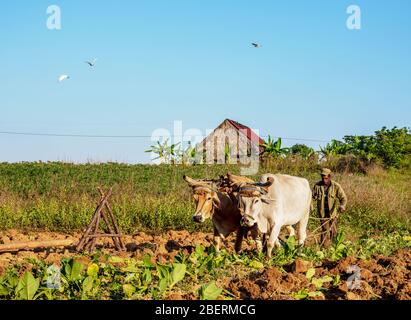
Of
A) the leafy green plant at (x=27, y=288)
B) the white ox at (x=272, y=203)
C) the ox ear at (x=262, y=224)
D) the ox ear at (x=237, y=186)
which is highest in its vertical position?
the ox ear at (x=237, y=186)

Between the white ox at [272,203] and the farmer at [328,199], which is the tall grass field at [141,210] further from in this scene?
the white ox at [272,203]

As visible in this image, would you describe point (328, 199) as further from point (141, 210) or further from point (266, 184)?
point (141, 210)

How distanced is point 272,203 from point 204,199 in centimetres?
99

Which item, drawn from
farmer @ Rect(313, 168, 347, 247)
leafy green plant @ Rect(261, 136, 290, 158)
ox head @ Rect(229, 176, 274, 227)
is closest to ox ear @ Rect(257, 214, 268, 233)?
ox head @ Rect(229, 176, 274, 227)

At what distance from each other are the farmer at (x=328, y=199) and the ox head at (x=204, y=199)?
2.53m

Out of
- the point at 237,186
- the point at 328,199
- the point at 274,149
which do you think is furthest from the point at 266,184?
the point at 274,149

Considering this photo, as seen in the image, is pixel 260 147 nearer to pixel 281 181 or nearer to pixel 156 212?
pixel 156 212

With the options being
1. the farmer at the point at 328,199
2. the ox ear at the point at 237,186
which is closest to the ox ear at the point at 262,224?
the ox ear at the point at 237,186

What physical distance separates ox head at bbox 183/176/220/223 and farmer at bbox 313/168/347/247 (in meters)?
2.53

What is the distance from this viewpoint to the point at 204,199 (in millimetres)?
9125

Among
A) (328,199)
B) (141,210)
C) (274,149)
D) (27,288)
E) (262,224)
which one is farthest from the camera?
(274,149)

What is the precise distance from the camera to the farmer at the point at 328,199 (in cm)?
1099

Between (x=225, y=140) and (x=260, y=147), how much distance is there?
234 centimetres
